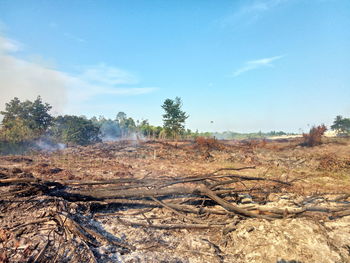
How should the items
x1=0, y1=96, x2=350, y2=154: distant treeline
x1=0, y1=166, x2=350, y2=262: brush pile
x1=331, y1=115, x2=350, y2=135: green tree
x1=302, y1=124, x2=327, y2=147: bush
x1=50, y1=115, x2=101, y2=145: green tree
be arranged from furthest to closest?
x1=331, y1=115, x2=350, y2=135: green tree, x1=50, y1=115, x2=101, y2=145: green tree, x1=302, y1=124, x2=327, y2=147: bush, x1=0, y1=96, x2=350, y2=154: distant treeline, x1=0, y1=166, x2=350, y2=262: brush pile

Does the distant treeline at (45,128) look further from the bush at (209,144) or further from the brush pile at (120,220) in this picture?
the brush pile at (120,220)

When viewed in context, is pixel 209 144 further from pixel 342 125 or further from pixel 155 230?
pixel 342 125

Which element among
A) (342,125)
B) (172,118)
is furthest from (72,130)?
(342,125)

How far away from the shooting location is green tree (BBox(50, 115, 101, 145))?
68.9ft

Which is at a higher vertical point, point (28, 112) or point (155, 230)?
point (28, 112)

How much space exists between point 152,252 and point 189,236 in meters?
0.74

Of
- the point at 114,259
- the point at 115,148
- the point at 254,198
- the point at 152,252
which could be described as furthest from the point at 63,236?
the point at 115,148

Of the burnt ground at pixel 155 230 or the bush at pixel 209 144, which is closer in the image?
the burnt ground at pixel 155 230

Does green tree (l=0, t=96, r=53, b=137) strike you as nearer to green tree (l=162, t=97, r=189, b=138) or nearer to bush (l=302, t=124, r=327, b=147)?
green tree (l=162, t=97, r=189, b=138)

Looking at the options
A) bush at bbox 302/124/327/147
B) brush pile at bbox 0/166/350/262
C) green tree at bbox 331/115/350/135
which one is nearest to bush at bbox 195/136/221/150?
bush at bbox 302/124/327/147

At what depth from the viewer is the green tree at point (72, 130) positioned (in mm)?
21000

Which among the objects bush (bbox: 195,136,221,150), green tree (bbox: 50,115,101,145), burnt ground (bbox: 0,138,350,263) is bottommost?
burnt ground (bbox: 0,138,350,263)

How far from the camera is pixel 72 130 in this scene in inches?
828

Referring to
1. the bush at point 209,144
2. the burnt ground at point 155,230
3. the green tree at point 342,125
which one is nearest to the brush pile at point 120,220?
the burnt ground at point 155,230
